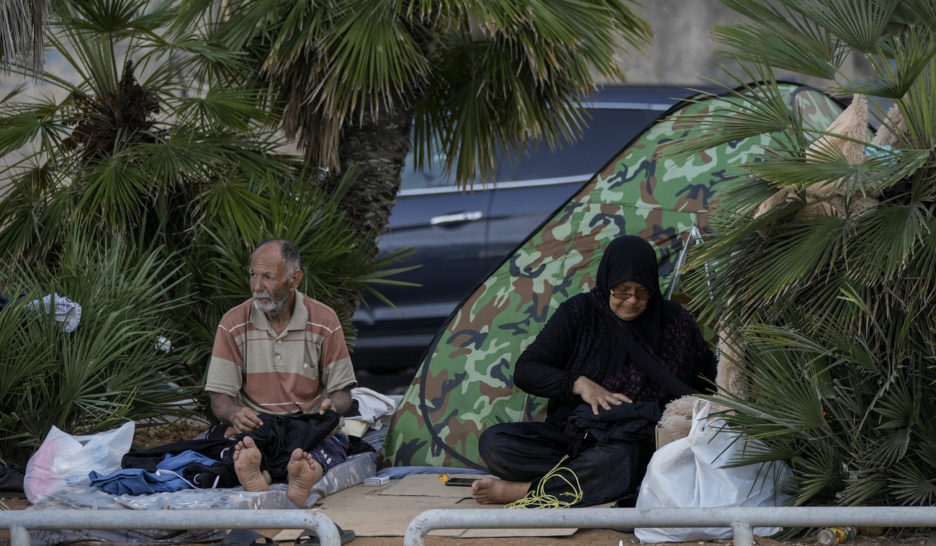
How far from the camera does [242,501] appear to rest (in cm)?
495

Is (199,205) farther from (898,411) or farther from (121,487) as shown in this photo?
(898,411)

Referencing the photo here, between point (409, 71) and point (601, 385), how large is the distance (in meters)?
2.22

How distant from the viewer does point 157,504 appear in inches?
192

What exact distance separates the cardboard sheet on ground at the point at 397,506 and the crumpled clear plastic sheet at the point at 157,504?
0.19m

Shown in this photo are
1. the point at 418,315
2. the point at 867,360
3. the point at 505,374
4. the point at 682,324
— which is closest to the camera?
the point at 867,360

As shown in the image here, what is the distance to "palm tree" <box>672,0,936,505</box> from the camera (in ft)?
14.3

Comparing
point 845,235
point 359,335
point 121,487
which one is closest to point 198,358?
point 121,487

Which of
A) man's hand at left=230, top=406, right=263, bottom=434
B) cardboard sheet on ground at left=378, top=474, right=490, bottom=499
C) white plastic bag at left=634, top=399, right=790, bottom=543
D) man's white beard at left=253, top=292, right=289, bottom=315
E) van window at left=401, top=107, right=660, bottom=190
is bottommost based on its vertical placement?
cardboard sheet on ground at left=378, top=474, right=490, bottom=499

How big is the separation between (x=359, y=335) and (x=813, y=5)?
4.87m

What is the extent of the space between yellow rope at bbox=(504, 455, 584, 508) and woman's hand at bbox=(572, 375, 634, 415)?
0.29m

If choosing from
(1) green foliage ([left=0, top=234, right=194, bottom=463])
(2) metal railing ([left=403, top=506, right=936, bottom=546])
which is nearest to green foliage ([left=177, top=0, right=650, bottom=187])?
(1) green foliage ([left=0, top=234, right=194, bottom=463])

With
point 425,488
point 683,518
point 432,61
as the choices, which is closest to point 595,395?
point 425,488

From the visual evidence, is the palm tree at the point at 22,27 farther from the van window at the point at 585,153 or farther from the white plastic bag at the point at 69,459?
the van window at the point at 585,153

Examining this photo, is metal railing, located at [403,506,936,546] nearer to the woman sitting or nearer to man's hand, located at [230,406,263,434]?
the woman sitting
